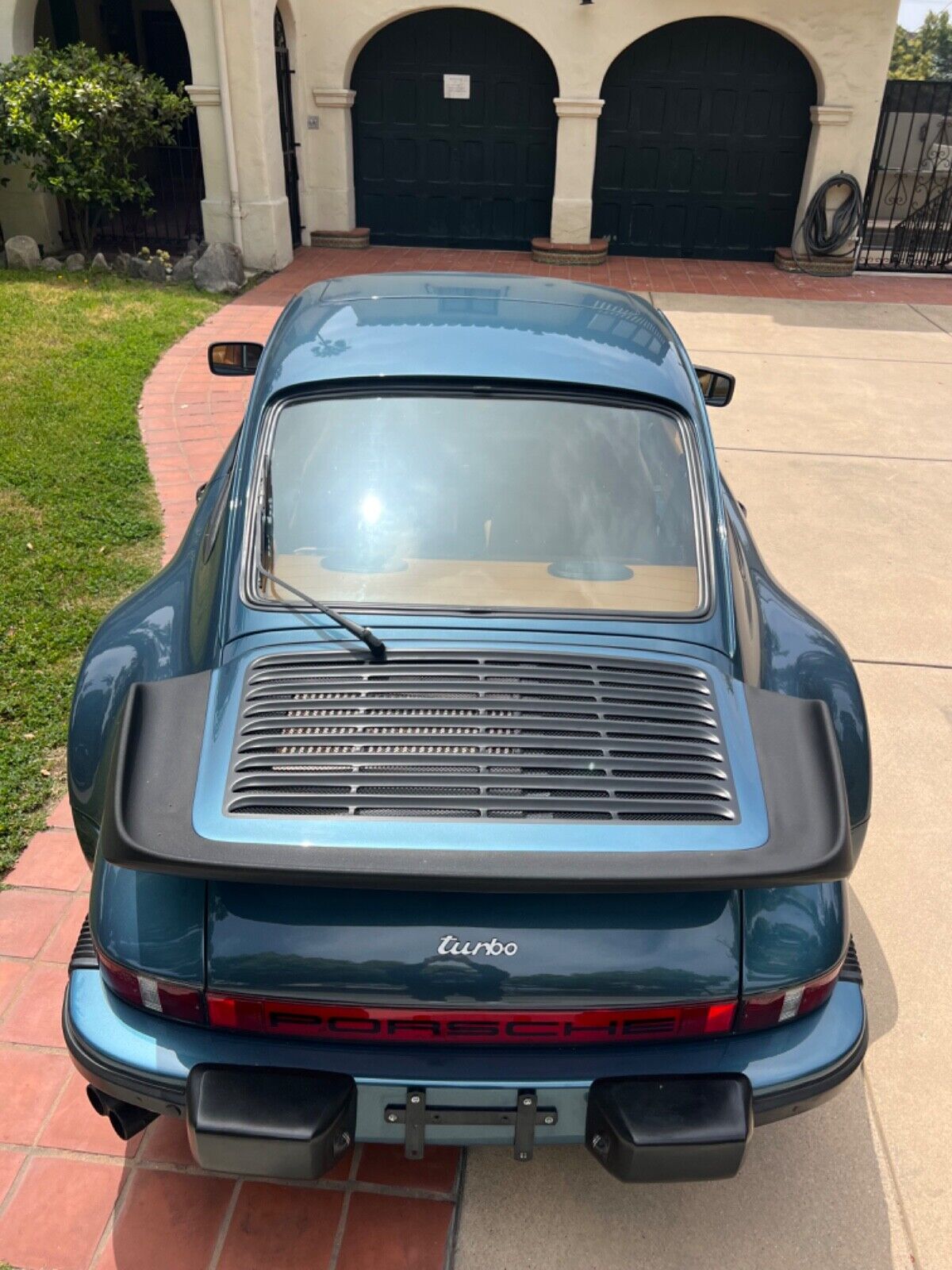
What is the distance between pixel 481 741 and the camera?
7.32ft

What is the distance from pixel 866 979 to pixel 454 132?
1262 cm

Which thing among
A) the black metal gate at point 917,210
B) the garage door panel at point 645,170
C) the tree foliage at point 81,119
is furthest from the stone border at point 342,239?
the black metal gate at point 917,210

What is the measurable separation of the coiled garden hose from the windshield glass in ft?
36.9

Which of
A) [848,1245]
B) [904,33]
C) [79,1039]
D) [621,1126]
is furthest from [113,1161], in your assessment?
[904,33]

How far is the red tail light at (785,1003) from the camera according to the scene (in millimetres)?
2078

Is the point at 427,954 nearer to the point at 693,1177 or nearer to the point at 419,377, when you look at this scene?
the point at 693,1177

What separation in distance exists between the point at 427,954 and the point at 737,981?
0.64 meters

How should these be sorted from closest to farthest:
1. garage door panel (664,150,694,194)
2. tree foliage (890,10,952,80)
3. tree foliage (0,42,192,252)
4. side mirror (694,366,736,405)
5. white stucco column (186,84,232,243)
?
side mirror (694,366,736,405) → tree foliage (0,42,192,252) → white stucco column (186,84,232,243) → garage door panel (664,150,694,194) → tree foliage (890,10,952,80)

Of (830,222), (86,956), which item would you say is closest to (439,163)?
(830,222)

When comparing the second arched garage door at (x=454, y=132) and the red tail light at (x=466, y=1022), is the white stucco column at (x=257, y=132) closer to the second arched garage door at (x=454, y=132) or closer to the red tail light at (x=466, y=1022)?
the second arched garage door at (x=454, y=132)

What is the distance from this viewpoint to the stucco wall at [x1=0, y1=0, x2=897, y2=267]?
10.8 metres

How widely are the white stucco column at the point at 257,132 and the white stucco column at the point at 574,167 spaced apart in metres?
3.51

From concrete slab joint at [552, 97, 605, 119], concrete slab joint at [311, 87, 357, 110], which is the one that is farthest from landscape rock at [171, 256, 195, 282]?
concrete slab joint at [552, 97, 605, 119]

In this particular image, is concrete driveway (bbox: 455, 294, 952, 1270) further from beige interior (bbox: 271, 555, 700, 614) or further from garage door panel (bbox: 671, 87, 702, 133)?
garage door panel (bbox: 671, 87, 702, 133)
